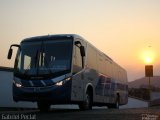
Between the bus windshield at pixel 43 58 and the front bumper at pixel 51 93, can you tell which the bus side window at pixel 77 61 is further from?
the front bumper at pixel 51 93

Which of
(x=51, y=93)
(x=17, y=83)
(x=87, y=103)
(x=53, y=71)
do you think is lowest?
(x=87, y=103)

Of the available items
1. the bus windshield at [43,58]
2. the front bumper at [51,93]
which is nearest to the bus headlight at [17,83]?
the bus windshield at [43,58]

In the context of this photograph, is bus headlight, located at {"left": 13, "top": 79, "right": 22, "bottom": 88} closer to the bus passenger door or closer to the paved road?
the paved road

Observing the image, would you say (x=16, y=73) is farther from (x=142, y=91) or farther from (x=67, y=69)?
(x=142, y=91)

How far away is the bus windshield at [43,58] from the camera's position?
15516mm

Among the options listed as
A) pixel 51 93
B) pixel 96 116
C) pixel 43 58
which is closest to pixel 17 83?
pixel 43 58

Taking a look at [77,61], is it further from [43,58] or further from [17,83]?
[17,83]

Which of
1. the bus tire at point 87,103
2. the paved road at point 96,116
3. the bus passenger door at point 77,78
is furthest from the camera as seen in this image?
the bus tire at point 87,103

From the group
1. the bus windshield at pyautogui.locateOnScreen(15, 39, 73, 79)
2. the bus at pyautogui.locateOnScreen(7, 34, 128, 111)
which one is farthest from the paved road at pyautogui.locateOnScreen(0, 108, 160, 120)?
the bus windshield at pyautogui.locateOnScreen(15, 39, 73, 79)

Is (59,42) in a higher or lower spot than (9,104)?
higher

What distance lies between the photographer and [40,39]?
16.6m

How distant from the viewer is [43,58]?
15898 millimetres

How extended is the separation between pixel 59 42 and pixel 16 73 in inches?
82.9

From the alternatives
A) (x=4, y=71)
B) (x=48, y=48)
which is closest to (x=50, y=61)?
(x=48, y=48)
